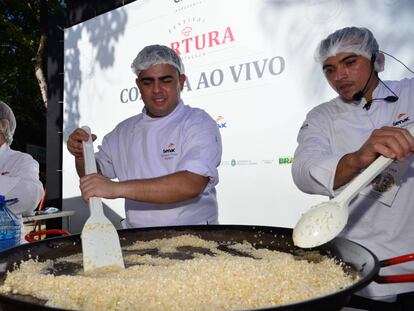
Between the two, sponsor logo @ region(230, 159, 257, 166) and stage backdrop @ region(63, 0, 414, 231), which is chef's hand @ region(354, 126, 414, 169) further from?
sponsor logo @ region(230, 159, 257, 166)

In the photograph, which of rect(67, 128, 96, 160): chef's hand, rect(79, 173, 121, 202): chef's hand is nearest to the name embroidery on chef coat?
rect(67, 128, 96, 160): chef's hand

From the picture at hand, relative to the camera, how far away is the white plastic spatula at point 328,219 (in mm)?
991

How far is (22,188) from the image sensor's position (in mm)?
2027

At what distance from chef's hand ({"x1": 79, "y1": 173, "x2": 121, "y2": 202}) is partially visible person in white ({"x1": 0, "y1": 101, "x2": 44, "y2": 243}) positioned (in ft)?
2.13

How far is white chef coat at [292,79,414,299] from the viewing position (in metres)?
1.37

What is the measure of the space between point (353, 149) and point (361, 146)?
0.15 metres

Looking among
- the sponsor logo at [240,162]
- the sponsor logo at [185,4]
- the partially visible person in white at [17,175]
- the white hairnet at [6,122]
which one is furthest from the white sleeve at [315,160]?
the sponsor logo at [185,4]

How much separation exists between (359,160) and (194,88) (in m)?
2.55

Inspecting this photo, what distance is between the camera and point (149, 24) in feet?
13.1

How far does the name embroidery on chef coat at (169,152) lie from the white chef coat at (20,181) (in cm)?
74

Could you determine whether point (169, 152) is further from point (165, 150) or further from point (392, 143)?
point (392, 143)

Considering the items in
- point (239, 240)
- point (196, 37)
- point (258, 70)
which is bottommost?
point (239, 240)

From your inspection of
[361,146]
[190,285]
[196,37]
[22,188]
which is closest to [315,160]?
[361,146]

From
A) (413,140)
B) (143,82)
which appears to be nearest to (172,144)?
(143,82)
